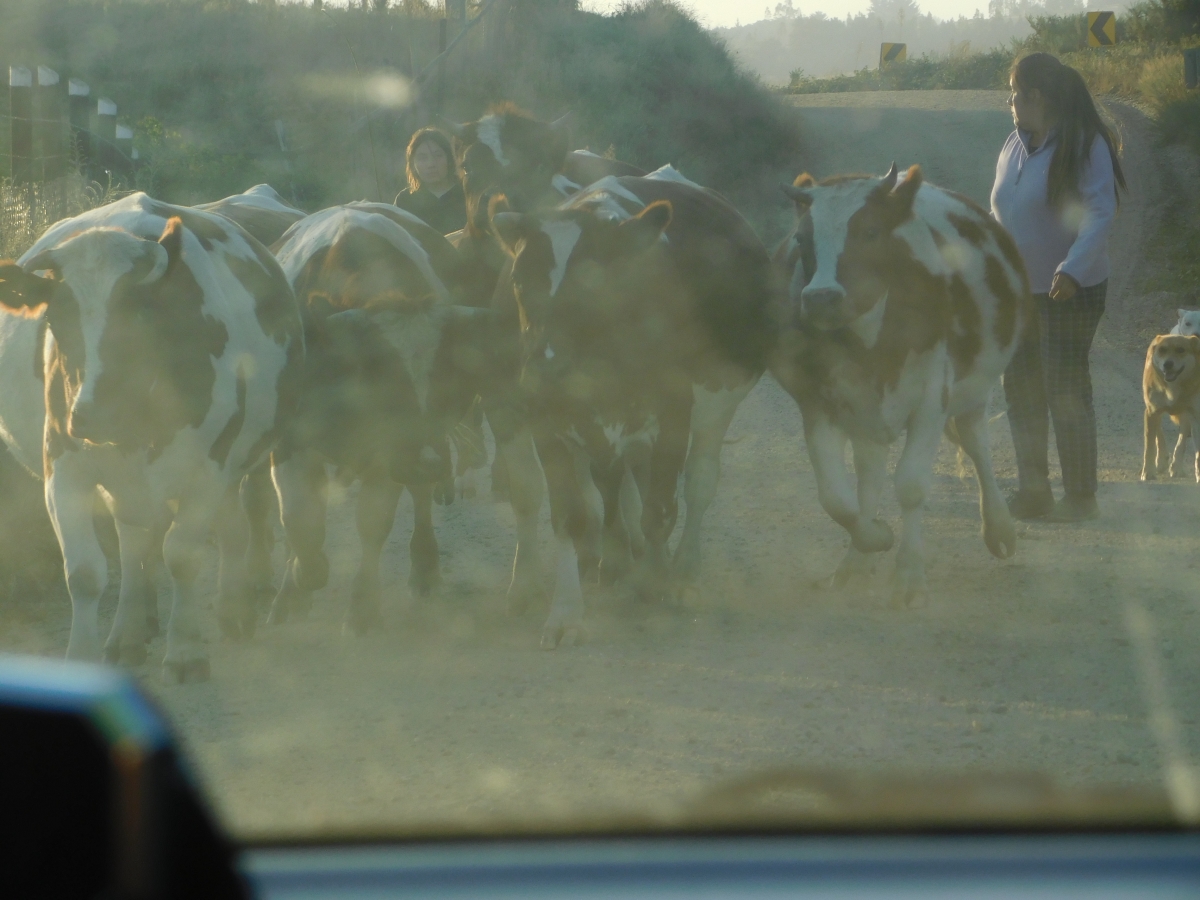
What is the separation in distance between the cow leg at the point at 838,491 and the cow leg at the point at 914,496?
4.8 inches

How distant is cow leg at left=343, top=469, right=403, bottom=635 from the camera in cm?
704

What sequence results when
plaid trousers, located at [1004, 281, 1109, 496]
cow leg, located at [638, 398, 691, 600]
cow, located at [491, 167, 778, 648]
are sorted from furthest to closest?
1. plaid trousers, located at [1004, 281, 1109, 496]
2. cow leg, located at [638, 398, 691, 600]
3. cow, located at [491, 167, 778, 648]

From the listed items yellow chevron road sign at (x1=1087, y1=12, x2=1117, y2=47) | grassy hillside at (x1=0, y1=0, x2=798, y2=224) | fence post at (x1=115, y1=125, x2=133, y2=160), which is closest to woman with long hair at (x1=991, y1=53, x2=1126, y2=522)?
fence post at (x1=115, y1=125, x2=133, y2=160)

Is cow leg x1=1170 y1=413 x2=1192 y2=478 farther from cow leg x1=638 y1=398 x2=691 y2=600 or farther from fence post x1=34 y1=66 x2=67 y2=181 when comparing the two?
fence post x1=34 y1=66 x2=67 y2=181

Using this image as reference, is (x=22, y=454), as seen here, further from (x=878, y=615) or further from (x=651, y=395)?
(x=878, y=615)

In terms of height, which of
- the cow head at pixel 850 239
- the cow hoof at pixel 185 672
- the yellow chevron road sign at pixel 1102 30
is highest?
the yellow chevron road sign at pixel 1102 30

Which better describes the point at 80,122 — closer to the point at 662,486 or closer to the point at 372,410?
the point at 372,410

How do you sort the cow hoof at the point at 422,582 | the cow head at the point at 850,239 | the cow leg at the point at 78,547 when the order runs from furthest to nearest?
1. the cow hoof at the point at 422,582
2. the cow head at the point at 850,239
3. the cow leg at the point at 78,547

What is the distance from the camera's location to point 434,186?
35.1 feet

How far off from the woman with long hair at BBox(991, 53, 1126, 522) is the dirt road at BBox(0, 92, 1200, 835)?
51cm

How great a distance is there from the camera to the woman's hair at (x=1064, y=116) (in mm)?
8820


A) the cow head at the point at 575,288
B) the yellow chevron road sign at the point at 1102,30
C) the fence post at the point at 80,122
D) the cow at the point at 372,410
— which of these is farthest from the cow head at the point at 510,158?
the yellow chevron road sign at the point at 1102,30

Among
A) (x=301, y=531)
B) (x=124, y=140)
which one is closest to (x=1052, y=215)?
(x=301, y=531)

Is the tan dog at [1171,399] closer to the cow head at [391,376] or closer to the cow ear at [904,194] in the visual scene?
the cow ear at [904,194]
